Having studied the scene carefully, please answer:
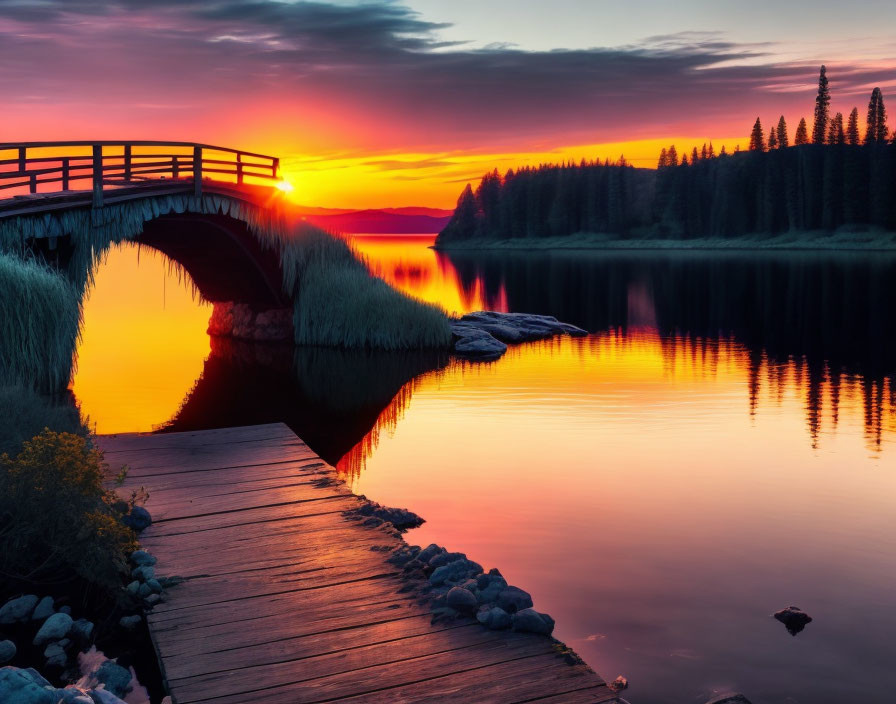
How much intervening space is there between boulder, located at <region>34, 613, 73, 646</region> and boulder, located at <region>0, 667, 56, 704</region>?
1753mm

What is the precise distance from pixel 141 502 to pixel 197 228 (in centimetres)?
1591

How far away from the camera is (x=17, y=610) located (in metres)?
7.75

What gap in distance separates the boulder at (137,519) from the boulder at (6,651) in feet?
7.40

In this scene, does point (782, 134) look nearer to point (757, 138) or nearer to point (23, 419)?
point (757, 138)

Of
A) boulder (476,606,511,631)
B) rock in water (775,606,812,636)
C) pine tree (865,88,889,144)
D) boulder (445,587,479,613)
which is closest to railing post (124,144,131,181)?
boulder (445,587,479,613)

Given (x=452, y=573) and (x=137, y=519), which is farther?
(x=137, y=519)

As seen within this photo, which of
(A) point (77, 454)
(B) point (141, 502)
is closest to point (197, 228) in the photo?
(B) point (141, 502)

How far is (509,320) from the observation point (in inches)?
1328

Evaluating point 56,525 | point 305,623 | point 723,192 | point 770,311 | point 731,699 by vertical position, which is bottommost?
point 731,699

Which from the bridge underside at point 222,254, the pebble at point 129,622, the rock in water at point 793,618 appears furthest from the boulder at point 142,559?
the bridge underside at point 222,254

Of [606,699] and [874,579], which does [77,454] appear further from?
[874,579]

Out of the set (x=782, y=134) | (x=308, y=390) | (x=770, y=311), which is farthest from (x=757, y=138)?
(x=308, y=390)

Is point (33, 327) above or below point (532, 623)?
above

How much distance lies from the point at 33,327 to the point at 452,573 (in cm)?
1014
